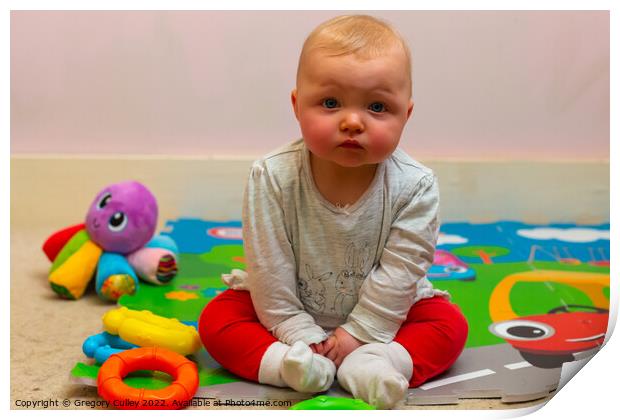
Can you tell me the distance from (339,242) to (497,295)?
42cm

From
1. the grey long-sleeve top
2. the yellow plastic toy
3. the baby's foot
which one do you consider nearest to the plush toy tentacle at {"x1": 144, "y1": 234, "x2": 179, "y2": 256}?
the yellow plastic toy

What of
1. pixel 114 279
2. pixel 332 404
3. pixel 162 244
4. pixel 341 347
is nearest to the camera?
pixel 332 404

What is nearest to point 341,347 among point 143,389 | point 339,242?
point 339,242

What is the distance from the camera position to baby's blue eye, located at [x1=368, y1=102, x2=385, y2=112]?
3.09ft

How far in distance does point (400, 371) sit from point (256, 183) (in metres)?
0.29

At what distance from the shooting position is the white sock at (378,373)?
2.94 feet

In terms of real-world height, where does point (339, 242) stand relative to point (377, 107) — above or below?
below

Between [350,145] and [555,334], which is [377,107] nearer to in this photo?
[350,145]

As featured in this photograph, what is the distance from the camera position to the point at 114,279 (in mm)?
1313

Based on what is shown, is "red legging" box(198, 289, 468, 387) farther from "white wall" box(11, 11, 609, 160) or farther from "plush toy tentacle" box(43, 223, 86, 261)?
"white wall" box(11, 11, 609, 160)

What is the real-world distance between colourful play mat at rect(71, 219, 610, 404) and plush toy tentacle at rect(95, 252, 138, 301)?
2 cm

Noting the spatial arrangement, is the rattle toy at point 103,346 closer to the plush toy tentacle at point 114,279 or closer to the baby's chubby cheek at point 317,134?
the plush toy tentacle at point 114,279

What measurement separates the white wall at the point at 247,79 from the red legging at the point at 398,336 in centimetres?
86

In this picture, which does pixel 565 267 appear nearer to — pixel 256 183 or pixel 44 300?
pixel 256 183
